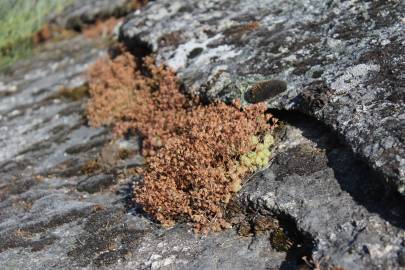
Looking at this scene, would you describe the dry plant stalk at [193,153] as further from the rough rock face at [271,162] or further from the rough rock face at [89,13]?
the rough rock face at [89,13]

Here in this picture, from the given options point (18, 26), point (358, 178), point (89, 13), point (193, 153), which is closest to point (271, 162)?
point (193, 153)

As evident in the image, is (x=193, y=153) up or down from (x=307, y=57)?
down

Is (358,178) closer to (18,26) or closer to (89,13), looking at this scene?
(18,26)

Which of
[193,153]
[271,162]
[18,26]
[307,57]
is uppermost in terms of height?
[18,26]

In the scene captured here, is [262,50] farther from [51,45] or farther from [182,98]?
[51,45]

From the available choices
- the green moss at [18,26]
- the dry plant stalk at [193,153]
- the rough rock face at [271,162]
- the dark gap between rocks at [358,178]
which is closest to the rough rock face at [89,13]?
the green moss at [18,26]

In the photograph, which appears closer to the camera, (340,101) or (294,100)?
(340,101)

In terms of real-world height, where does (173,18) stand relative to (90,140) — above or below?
above

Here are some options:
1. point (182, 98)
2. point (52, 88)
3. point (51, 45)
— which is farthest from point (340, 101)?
point (51, 45)
